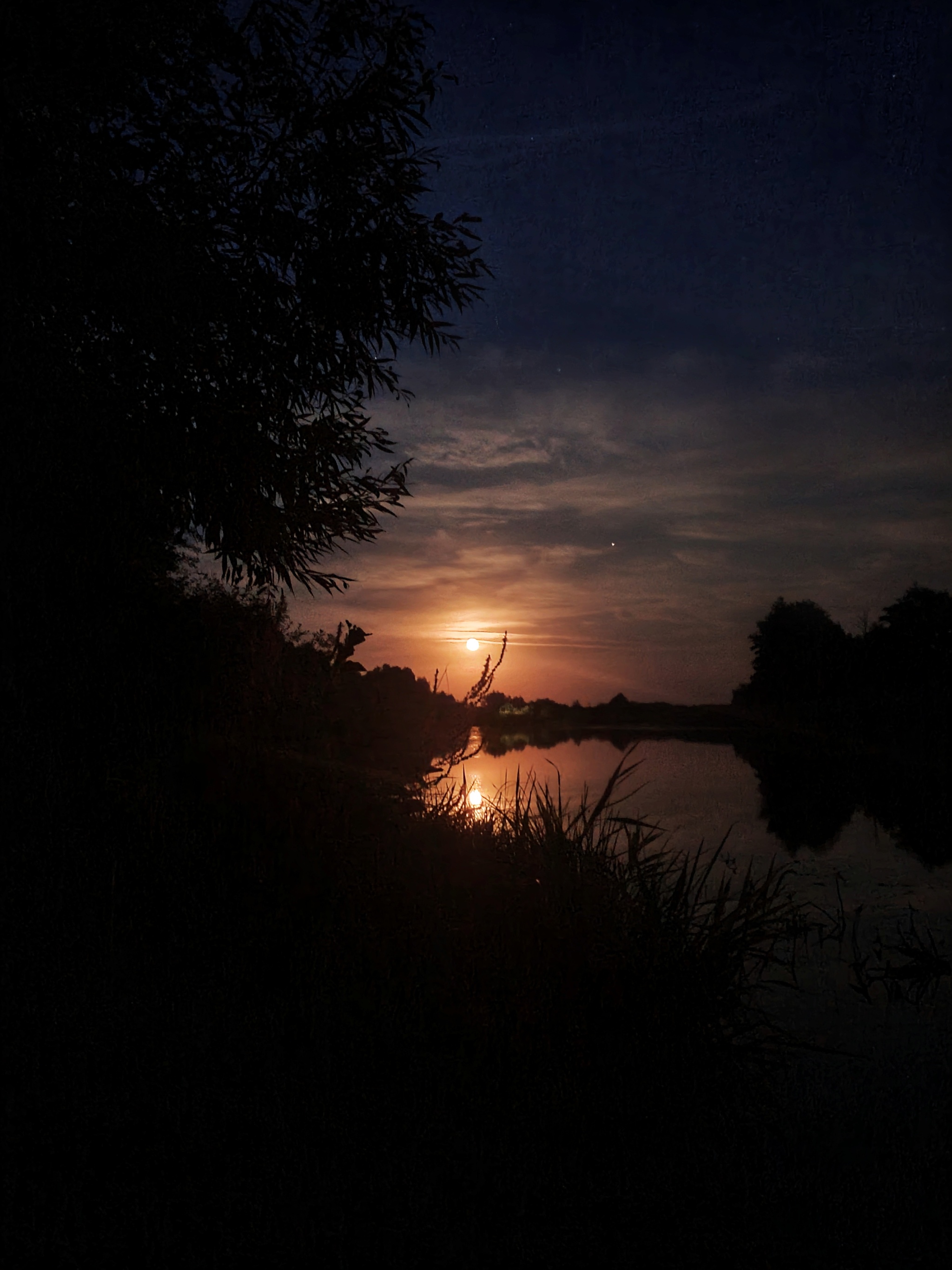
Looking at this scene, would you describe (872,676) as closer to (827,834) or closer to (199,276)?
(827,834)

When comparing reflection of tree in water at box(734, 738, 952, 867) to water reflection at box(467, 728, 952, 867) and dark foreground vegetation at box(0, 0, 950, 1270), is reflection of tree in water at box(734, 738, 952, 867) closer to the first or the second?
water reflection at box(467, 728, 952, 867)

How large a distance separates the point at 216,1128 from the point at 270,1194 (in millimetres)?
455

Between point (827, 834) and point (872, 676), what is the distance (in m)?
30.3

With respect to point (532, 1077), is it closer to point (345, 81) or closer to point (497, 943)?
point (497, 943)

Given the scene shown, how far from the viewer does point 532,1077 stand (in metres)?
4.40

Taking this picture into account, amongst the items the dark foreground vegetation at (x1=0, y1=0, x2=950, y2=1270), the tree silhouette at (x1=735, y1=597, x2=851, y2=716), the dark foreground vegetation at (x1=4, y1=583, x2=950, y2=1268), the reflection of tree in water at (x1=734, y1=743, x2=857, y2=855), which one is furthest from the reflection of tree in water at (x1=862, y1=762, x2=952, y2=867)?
the tree silhouette at (x1=735, y1=597, x2=851, y2=716)

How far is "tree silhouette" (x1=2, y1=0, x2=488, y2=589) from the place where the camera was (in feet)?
24.3

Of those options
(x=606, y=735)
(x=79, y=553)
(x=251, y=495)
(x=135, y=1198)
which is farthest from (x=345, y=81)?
(x=606, y=735)

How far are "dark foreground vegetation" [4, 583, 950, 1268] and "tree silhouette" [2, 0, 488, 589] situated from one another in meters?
2.02

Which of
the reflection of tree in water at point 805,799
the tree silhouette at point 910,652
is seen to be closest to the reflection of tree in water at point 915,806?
the reflection of tree in water at point 805,799

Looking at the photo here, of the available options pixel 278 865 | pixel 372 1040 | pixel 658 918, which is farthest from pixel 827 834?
pixel 372 1040

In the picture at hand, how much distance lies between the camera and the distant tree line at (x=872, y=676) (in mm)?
33094

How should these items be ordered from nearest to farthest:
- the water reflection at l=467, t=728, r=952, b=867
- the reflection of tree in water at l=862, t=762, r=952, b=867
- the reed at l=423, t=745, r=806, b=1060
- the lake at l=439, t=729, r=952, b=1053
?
the reed at l=423, t=745, r=806, b=1060, the lake at l=439, t=729, r=952, b=1053, the reflection of tree in water at l=862, t=762, r=952, b=867, the water reflection at l=467, t=728, r=952, b=867

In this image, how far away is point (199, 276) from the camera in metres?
8.45
